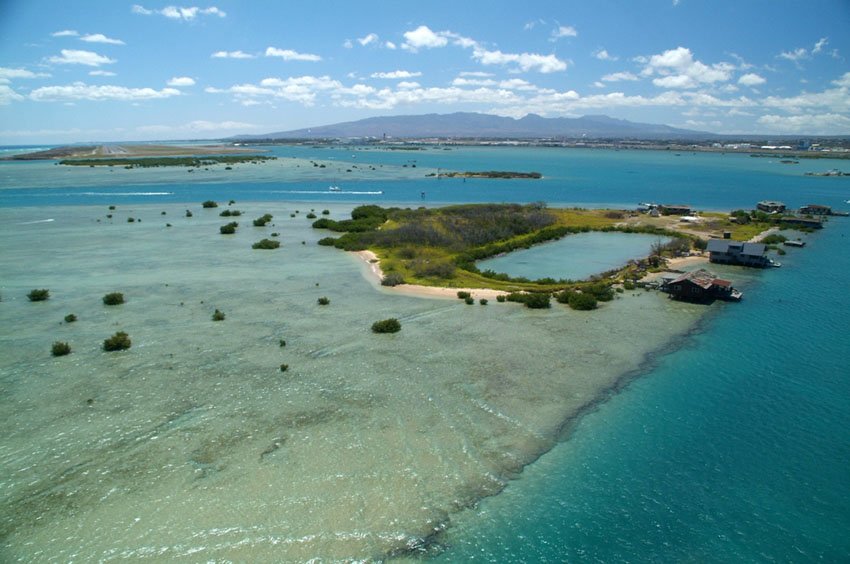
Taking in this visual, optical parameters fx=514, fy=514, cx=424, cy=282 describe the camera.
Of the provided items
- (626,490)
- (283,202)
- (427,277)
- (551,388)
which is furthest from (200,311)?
(283,202)

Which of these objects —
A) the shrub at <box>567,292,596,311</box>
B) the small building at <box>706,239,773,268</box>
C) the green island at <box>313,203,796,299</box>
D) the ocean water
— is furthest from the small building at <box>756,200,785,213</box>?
the shrub at <box>567,292,596,311</box>

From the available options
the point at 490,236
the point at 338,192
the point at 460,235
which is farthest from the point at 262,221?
the point at 338,192

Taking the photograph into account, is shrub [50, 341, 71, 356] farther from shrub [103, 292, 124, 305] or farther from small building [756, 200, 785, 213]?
small building [756, 200, 785, 213]

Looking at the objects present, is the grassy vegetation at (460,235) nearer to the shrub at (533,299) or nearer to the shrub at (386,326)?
the shrub at (533,299)

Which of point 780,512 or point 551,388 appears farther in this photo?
point 551,388

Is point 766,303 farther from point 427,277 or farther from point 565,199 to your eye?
point 565,199

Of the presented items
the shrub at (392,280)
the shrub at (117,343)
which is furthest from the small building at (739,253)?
the shrub at (117,343)
